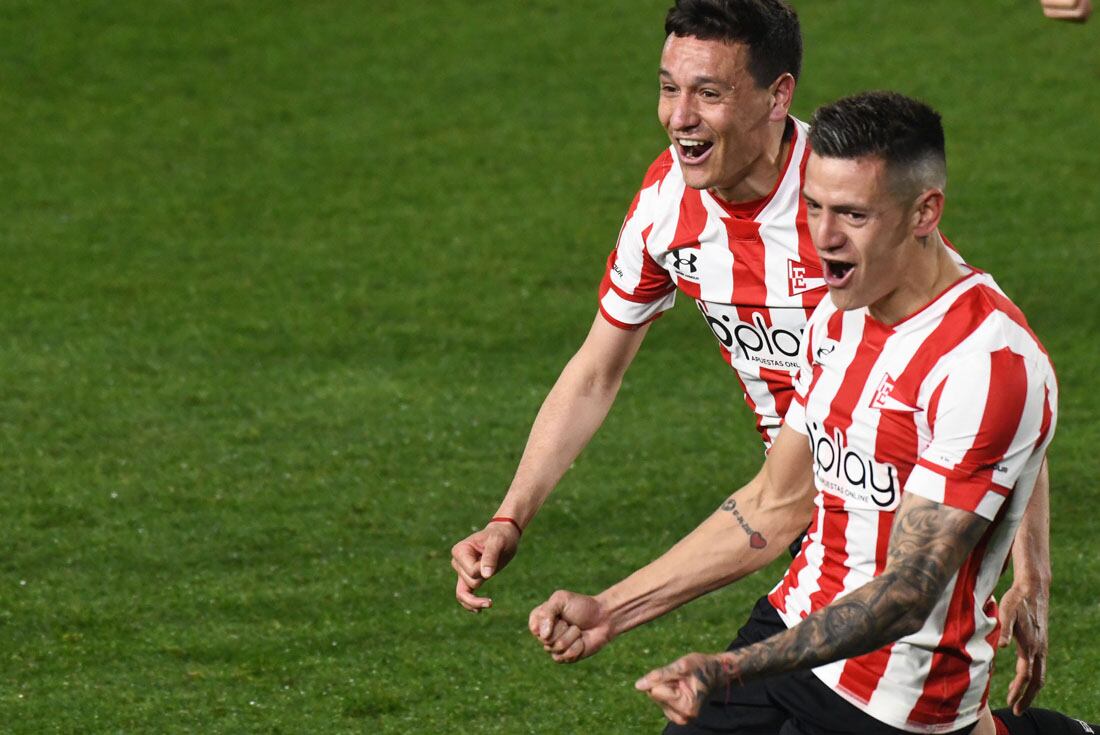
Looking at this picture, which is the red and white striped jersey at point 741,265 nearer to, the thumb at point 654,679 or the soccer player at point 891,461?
the soccer player at point 891,461

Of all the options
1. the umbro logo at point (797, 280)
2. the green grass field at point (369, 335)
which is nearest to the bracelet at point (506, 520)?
the umbro logo at point (797, 280)

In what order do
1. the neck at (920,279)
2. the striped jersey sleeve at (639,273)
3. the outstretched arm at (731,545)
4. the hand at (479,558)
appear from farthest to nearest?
the striped jersey sleeve at (639,273), the hand at (479,558), the outstretched arm at (731,545), the neck at (920,279)

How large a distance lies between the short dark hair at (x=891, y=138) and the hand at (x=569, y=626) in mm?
882

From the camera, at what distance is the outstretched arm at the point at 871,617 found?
2365 millimetres

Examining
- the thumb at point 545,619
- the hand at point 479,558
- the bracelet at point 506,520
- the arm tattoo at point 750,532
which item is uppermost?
the arm tattoo at point 750,532

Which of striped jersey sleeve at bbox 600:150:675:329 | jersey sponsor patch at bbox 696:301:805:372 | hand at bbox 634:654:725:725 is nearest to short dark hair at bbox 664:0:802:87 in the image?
striped jersey sleeve at bbox 600:150:675:329

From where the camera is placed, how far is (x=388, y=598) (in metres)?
5.47

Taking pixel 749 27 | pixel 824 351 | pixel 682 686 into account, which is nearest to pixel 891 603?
pixel 682 686

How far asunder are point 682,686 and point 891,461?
2.00 feet

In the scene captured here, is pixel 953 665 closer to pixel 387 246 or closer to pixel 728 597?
pixel 728 597

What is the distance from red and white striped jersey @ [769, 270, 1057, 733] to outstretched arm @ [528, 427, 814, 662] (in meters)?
0.11

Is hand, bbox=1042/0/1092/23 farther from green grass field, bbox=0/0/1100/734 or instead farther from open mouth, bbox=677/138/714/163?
green grass field, bbox=0/0/1100/734

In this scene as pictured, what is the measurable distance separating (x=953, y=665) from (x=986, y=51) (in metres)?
9.14

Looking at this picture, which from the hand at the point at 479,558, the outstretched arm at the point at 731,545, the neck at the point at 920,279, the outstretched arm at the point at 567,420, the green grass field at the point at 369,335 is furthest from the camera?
the green grass field at the point at 369,335
